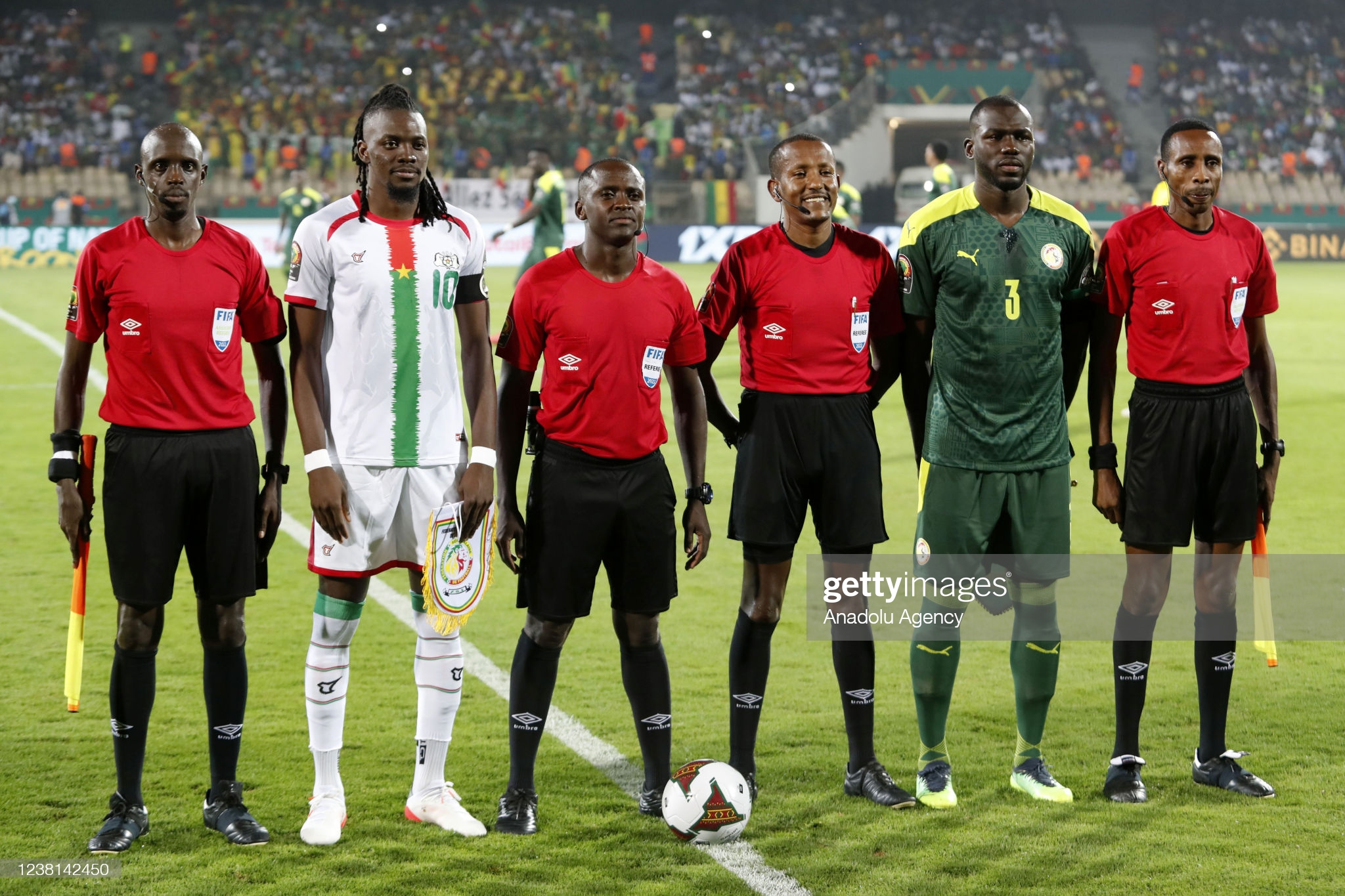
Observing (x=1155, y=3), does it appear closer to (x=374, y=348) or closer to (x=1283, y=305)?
(x=1283, y=305)

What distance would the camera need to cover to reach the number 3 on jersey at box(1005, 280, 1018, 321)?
4.41m

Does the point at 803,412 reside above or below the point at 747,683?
above

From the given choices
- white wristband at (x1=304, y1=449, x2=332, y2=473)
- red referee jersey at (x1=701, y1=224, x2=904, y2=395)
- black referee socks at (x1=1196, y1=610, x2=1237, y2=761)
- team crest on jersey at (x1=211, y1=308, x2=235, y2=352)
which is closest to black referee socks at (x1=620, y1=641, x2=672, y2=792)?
red referee jersey at (x1=701, y1=224, x2=904, y2=395)

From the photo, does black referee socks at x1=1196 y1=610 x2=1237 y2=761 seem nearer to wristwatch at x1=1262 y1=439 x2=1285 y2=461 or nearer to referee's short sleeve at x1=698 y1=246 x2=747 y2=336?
wristwatch at x1=1262 y1=439 x2=1285 y2=461

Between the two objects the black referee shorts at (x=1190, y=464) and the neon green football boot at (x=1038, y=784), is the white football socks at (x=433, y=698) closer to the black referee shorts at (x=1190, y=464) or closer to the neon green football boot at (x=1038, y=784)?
the neon green football boot at (x=1038, y=784)

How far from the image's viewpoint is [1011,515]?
4453mm

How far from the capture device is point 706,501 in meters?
4.45

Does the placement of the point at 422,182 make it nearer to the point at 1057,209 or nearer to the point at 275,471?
the point at 275,471

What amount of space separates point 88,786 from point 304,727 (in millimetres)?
825

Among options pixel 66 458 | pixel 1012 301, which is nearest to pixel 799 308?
pixel 1012 301

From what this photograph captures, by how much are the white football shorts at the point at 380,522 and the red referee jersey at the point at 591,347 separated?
1.40 feet

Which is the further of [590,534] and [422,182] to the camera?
[422,182]

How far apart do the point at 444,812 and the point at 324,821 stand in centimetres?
36
